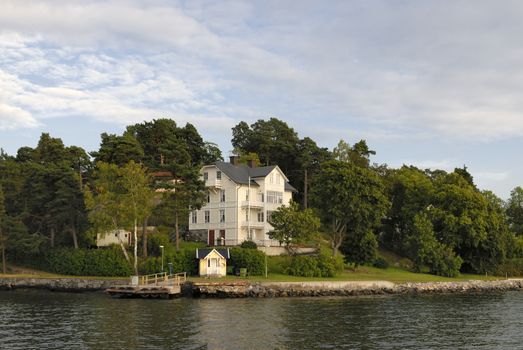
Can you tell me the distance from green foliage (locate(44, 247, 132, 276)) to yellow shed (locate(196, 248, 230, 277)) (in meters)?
11.0

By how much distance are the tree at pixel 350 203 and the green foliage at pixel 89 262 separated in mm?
27930

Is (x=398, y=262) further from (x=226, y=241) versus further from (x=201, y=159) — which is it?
(x=201, y=159)

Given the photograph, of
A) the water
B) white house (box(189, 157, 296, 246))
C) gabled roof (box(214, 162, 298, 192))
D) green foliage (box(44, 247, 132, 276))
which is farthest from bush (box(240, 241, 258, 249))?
the water

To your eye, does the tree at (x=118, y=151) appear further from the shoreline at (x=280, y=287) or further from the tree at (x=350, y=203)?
the tree at (x=350, y=203)

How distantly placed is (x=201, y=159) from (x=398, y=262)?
4093cm

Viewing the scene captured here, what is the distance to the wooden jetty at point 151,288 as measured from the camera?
2313 inches

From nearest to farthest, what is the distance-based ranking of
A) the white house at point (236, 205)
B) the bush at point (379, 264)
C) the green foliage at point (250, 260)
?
1. the green foliage at point (250, 260)
2. the white house at point (236, 205)
3. the bush at point (379, 264)

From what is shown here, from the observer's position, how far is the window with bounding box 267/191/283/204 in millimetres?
86613

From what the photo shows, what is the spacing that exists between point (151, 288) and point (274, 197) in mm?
32546

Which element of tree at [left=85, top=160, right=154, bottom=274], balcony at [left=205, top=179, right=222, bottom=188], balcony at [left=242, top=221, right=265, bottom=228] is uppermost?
balcony at [left=205, top=179, right=222, bottom=188]

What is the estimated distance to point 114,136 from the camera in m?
84.4

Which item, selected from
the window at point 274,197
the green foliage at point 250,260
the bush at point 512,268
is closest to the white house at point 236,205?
the window at point 274,197

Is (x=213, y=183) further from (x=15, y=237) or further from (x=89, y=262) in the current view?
(x=15, y=237)

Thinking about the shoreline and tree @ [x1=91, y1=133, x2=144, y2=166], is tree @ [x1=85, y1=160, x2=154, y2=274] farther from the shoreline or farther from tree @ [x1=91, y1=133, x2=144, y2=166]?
tree @ [x1=91, y1=133, x2=144, y2=166]
